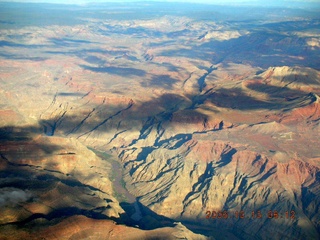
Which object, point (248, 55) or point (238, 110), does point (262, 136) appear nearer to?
point (238, 110)

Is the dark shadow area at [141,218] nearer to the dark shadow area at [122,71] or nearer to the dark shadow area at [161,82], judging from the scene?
the dark shadow area at [161,82]

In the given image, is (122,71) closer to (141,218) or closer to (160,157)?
(160,157)

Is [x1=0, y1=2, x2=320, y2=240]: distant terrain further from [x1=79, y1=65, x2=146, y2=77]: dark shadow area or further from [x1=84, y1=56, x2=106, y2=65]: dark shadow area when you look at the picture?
[x1=84, y1=56, x2=106, y2=65]: dark shadow area

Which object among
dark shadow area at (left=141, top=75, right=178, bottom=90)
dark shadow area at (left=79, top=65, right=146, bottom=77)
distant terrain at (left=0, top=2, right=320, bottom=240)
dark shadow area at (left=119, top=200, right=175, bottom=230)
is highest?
dark shadow area at (left=79, top=65, right=146, bottom=77)

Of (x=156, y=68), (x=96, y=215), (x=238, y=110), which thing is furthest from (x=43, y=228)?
(x=156, y=68)
